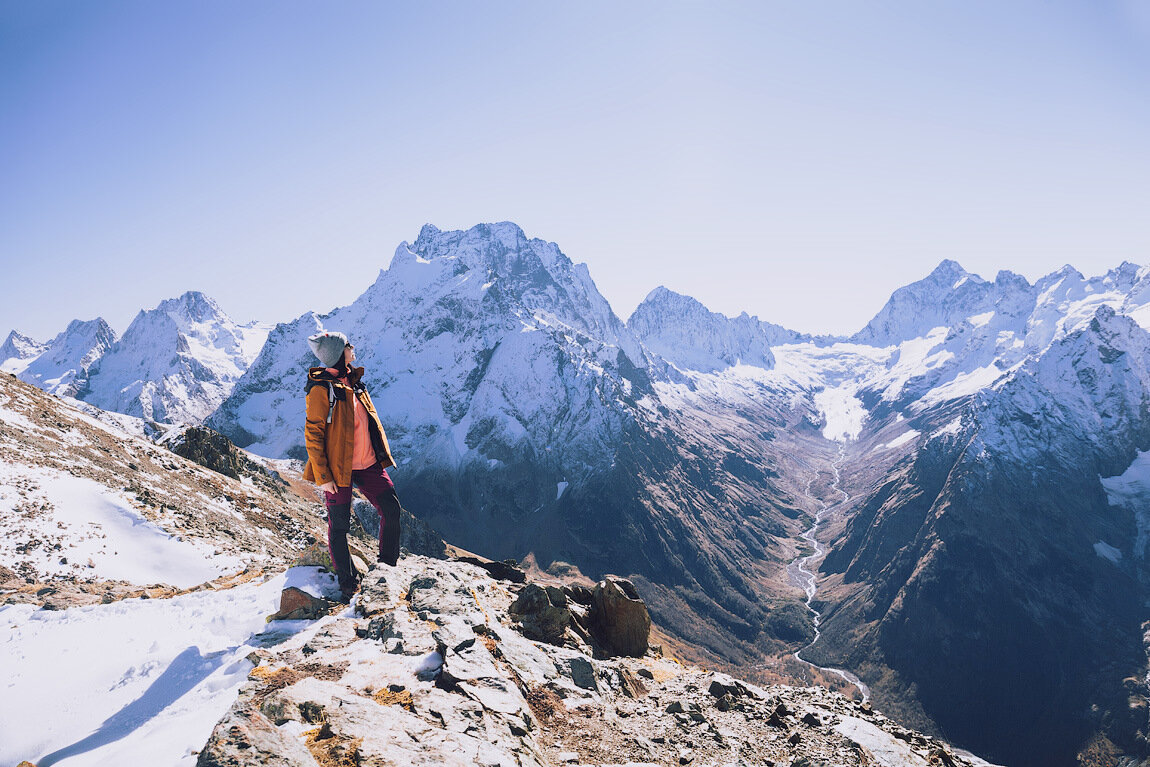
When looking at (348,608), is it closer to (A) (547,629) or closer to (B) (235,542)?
(A) (547,629)

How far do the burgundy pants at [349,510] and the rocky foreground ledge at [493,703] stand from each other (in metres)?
0.66

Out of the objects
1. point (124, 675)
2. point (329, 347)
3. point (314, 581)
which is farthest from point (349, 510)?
point (124, 675)

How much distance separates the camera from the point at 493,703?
31.3ft

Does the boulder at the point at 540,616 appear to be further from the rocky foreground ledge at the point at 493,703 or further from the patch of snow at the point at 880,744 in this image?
the patch of snow at the point at 880,744

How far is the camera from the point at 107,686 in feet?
30.5

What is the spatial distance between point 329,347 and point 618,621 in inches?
495

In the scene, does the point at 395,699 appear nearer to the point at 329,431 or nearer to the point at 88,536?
the point at 329,431

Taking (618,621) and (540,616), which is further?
(618,621)

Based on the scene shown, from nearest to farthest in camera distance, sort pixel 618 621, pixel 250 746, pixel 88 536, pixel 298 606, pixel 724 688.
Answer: pixel 250 746 < pixel 298 606 < pixel 724 688 < pixel 618 621 < pixel 88 536

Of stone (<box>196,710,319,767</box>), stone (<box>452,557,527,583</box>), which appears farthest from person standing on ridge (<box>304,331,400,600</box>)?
stone (<box>452,557,527,583</box>)

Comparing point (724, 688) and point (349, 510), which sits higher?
point (349, 510)

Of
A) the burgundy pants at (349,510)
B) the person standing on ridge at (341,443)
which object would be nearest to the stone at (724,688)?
the burgundy pants at (349,510)

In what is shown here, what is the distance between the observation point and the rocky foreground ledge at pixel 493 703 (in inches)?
287

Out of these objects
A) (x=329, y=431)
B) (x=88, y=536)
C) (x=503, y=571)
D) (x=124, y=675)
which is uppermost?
(x=329, y=431)
